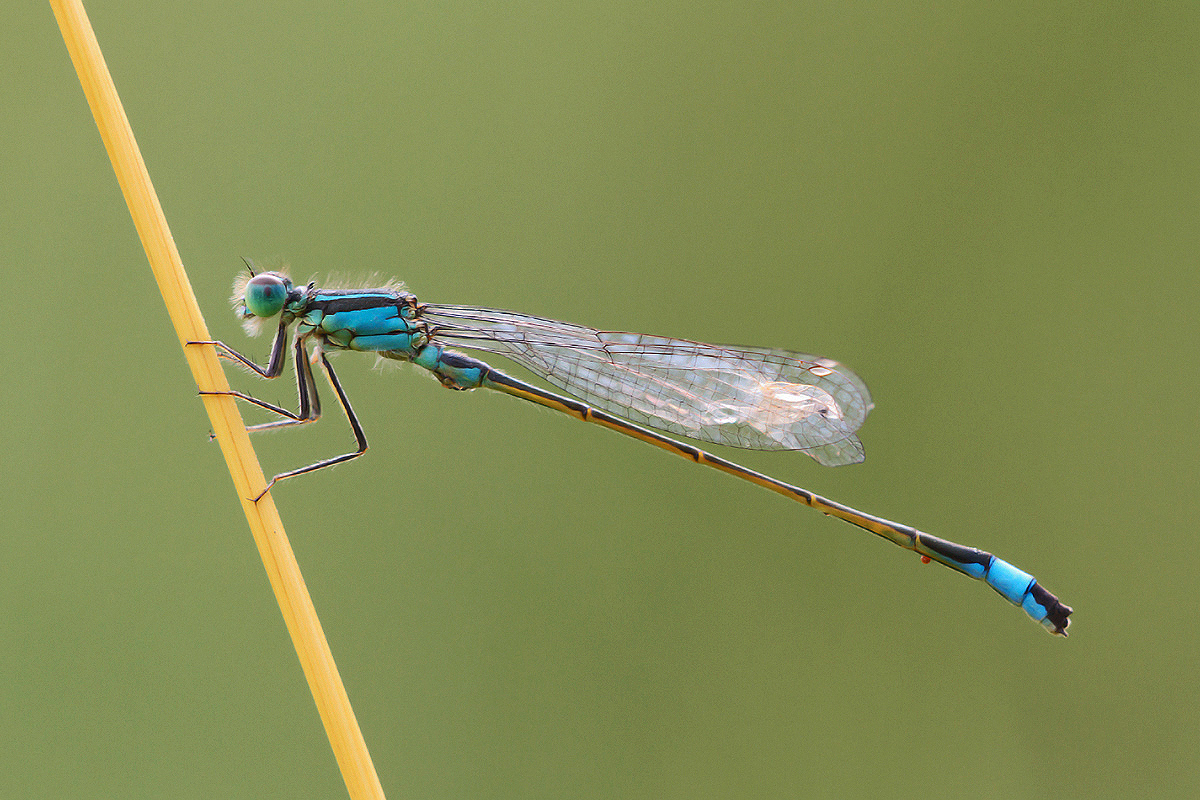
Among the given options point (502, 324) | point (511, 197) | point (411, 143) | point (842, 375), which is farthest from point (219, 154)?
point (842, 375)

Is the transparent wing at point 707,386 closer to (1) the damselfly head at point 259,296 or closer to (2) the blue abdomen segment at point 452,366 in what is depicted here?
(2) the blue abdomen segment at point 452,366

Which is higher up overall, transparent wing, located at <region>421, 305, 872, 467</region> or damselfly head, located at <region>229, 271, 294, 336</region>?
damselfly head, located at <region>229, 271, 294, 336</region>

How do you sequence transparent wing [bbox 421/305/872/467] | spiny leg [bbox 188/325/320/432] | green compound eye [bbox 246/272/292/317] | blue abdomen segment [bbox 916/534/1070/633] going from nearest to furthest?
spiny leg [bbox 188/325/320/432], green compound eye [bbox 246/272/292/317], blue abdomen segment [bbox 916/534/1070/633], transparent wing [bbox 421/305/872/467]

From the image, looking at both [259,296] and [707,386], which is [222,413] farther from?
[707,386]

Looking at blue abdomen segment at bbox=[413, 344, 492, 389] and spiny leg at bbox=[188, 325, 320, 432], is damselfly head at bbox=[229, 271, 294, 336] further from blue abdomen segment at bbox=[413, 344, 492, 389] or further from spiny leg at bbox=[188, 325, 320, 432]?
blue abdomen segment at bbox=[413, 344, 492, 389]

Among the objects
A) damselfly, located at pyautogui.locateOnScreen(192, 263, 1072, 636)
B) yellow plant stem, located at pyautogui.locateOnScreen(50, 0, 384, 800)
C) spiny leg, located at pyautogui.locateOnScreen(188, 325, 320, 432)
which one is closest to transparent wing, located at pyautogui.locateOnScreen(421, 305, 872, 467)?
damselfly, located at pyautogui.locateOnScreen(192, 263, 1072, 636)

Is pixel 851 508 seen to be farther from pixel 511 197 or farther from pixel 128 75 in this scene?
pixel 128 75

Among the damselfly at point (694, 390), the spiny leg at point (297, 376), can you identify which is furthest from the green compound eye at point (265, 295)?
the damselfly at point (694, 390)
